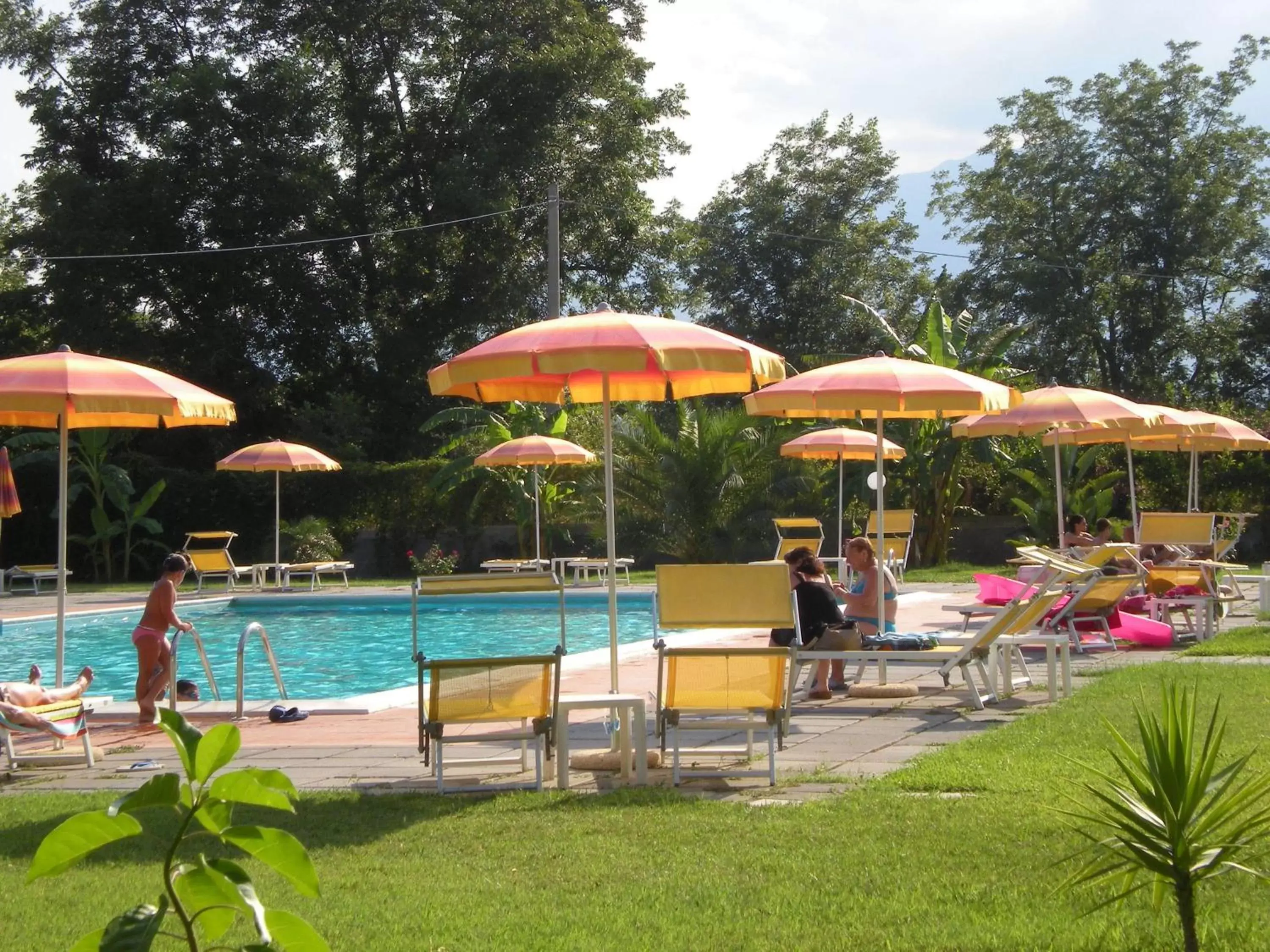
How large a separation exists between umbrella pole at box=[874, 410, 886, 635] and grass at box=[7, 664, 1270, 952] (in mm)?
2810

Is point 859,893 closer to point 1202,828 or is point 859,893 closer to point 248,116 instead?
point 1202,828

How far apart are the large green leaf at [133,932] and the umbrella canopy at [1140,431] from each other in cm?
1333

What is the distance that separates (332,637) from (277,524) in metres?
5.71

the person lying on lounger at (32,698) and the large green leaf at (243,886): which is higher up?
the large green leaf at (243,886)

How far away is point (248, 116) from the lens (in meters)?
32.7

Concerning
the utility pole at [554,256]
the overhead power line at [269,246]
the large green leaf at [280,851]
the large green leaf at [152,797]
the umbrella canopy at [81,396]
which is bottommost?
the large green leaf at [280,851]

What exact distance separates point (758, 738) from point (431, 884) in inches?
143

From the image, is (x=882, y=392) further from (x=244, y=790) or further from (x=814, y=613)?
(x=244, y=790)

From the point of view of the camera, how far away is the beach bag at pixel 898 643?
9.41m

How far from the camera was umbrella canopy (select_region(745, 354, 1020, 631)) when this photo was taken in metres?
9.25

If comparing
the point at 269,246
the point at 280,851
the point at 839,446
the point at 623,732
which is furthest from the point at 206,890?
the point at 269,246

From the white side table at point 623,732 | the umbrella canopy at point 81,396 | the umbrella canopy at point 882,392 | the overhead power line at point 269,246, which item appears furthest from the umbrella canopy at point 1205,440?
the overhead power line at point 269,246

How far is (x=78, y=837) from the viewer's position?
200 cm

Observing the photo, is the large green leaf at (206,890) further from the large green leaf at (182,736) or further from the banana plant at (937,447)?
the banana plant at (937,447)
